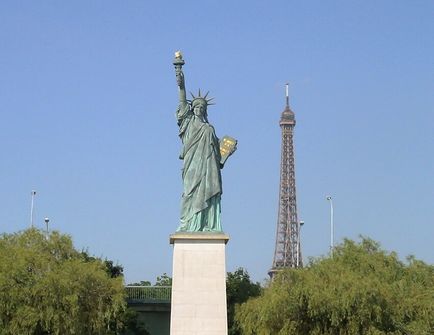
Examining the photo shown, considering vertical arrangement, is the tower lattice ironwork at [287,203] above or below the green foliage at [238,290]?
above

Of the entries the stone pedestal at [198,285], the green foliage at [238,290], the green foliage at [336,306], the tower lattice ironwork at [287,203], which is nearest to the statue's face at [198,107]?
the stone pedestal at [198,285]

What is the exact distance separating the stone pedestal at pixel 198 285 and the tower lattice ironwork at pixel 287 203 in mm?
63946

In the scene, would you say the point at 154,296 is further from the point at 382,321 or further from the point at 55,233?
the point at 382,321

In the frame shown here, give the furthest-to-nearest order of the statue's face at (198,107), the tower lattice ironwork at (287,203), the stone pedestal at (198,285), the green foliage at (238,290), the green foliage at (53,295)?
the tower lattice ironwork at (287,203)
the green foliage at (238,290)
the green foliage at (53,295)
the statue's face at (198,107)
the stone pedestal at (198,285)

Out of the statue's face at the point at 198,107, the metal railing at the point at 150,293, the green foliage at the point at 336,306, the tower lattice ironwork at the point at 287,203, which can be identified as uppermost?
the tower lattice ironwork at the point at 287,203

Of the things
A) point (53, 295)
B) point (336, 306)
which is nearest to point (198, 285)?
point (336, 306)

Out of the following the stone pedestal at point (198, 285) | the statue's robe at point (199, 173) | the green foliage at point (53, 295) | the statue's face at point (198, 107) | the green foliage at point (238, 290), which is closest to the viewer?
the stone pedestal at point (198, 285)

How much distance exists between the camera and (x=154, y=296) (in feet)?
132

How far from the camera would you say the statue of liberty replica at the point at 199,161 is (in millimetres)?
27672

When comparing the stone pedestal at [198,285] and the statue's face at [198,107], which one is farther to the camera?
the statue's face at [198,107]

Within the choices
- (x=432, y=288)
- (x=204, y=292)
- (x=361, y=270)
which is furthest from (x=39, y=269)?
(x=432, y=288)

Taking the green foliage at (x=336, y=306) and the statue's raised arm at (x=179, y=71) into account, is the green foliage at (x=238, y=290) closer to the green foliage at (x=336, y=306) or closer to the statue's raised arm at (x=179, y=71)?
the green foliage at (x=336, y=306)

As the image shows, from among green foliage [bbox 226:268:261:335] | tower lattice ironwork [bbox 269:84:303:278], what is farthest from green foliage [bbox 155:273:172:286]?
tower lattice ironwork [bbox 269:84:303:278]

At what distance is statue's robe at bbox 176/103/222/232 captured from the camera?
27641 millimetres
